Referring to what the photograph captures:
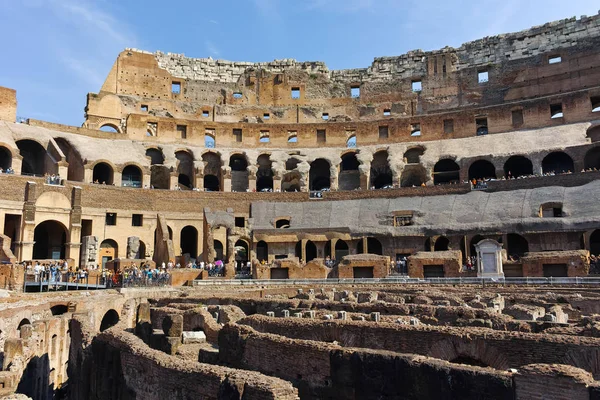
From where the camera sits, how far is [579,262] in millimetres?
25938

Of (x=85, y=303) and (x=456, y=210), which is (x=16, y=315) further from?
(x=456, y=210)

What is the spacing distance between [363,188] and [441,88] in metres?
20.3

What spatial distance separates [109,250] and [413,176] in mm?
28323

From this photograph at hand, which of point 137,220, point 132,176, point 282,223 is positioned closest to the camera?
point 137,220

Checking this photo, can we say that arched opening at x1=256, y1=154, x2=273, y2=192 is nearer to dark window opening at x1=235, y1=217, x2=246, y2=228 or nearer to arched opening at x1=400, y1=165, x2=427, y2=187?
dark window opening at x1=235, y1=217, x2=246, y2=228

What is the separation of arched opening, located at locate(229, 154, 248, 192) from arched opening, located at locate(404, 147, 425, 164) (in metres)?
16.4

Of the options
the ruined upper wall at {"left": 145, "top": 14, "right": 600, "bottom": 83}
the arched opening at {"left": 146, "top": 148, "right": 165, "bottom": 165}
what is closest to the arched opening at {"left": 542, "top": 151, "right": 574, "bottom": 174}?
the ruined upper wall at {"left": 145, "top": 14, "right": 600, "bottom": 83}

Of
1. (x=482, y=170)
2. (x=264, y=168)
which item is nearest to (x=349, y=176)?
(x=264, y=168)

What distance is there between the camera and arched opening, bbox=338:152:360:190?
48.2 meters

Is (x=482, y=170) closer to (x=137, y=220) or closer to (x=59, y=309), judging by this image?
(x=137, y=220)

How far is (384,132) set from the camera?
50.5 meters

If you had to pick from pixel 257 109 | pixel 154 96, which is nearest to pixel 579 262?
pixel 257 109

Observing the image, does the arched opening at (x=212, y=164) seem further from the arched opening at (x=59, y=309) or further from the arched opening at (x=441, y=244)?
the arched opening at (x=59, y=309)

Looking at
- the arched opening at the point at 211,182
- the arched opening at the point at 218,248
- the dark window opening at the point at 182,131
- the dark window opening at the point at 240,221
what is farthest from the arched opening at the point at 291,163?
the arched opening at the point at 218,248
